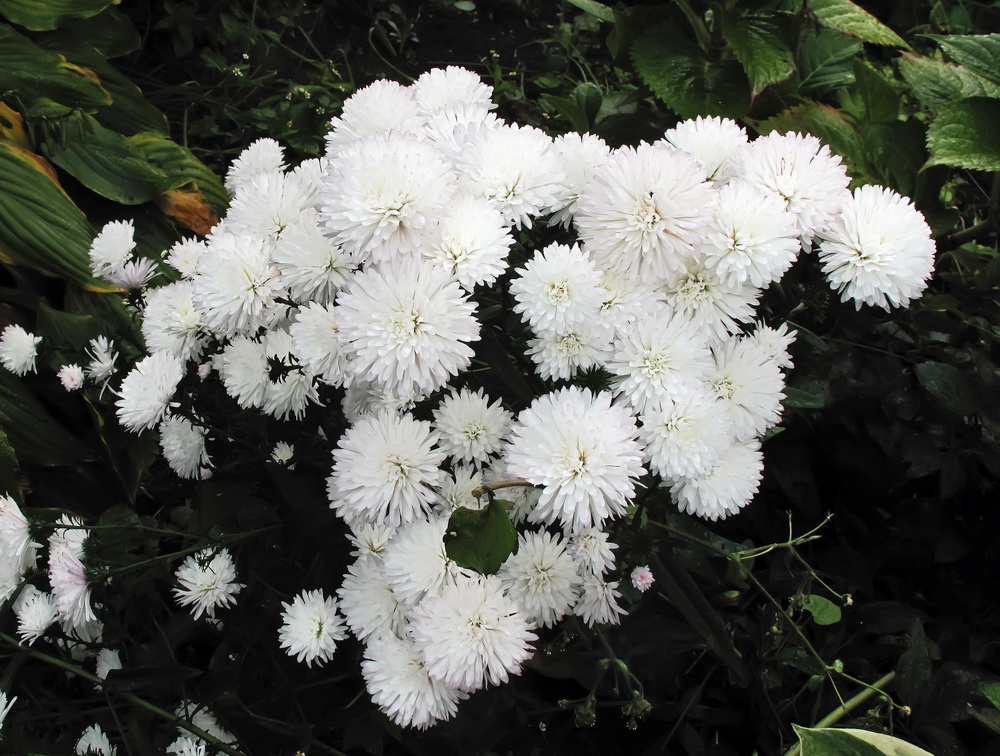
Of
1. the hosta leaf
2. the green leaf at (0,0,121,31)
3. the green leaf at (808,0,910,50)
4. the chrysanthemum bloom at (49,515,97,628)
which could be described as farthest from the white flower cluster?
the green leaf at (0,0,121,31)

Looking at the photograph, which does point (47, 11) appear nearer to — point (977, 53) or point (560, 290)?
point (560, 290)

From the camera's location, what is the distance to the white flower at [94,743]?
91 centimetres

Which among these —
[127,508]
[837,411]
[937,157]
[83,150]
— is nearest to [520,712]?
[837,411]

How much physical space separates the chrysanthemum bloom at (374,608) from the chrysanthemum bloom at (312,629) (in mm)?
50

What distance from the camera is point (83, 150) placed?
1.65 metres

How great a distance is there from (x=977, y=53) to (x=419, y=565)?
1.17m

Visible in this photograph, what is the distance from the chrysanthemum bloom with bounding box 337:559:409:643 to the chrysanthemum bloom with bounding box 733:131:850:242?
1.76 feet

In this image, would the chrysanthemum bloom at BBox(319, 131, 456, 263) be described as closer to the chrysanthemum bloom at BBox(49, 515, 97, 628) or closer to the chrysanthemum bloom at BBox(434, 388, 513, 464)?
the chrysanthemum bloom at BBox(434, 388, 513, 464)

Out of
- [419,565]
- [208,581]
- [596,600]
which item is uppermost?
[419,565]

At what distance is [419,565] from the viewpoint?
2.45 ft

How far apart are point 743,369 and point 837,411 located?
46 centimetres

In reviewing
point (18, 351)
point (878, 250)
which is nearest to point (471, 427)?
point (878, 250)

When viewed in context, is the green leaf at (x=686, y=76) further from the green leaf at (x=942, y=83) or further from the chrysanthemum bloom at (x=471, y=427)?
the chrysanthemum bloom at (x=471, y=427)

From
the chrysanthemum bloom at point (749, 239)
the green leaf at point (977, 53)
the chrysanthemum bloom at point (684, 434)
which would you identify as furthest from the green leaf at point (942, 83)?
the chrysanthemum bloom at point (684, 434)
